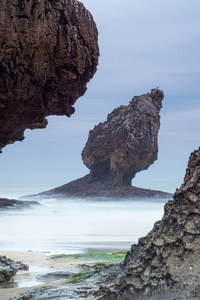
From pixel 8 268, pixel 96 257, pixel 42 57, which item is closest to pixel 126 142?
pixel 96 257

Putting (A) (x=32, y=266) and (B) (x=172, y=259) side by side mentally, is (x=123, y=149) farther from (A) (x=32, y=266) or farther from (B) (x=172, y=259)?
(B) (x=172, y=259)

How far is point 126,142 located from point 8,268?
27035 millimetres

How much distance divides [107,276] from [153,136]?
96.2 ft

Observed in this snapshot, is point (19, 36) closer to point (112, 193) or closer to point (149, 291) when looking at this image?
point (149, 291)

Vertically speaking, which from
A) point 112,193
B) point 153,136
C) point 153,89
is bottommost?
point 112,193

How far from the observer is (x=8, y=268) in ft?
27.6

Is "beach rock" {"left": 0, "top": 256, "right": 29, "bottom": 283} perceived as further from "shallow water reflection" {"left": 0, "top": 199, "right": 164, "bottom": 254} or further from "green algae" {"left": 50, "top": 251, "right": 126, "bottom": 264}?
"shallow water reflection" {"left": 0, "top": 199, "right": 164, "bottom": 254}

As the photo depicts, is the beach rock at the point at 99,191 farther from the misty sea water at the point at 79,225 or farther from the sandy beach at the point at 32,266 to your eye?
the sandy beach at the point at 32,266

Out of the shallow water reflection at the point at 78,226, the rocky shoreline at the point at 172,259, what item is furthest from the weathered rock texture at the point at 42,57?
the shallow water reflection at the point at 78,226

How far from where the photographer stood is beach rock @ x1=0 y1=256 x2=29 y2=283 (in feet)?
26.7

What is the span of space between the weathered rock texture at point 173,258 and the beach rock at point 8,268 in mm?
3421

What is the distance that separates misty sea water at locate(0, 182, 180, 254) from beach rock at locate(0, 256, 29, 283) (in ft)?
11.0

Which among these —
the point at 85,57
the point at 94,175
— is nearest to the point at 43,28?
the point at 85,57

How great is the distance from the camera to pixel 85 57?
7.30 metres
